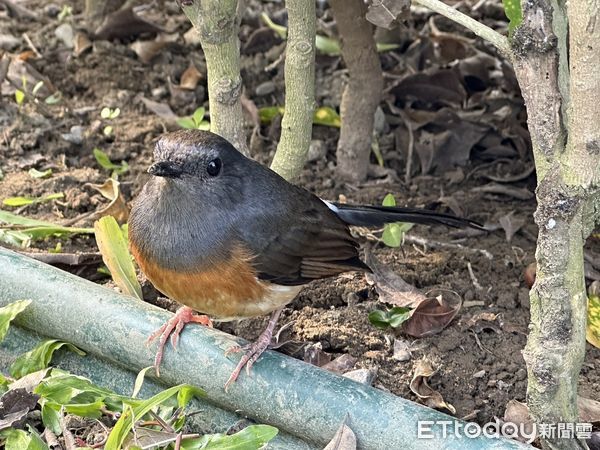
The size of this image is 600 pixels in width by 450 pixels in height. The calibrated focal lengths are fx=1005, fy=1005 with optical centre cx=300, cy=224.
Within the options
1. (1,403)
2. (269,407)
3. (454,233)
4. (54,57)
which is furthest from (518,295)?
(54,57)

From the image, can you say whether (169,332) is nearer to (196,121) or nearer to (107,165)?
(107,165)

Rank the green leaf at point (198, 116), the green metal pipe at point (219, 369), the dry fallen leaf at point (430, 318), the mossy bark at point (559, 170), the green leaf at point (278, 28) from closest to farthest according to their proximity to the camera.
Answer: the mossy bark at point (559, 170), the green metal pipe at point (219, 369), the dry fallen leaf at point (430, 318), the green leaf at point (198, 116), the green leaf at point (278, 28)

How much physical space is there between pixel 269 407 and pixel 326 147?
2.45 metres

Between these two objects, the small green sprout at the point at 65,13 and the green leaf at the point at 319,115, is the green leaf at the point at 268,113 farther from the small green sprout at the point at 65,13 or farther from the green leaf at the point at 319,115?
the small green sprout at the point at 65,13

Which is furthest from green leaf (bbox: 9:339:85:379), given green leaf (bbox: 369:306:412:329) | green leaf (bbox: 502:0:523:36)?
green leaf (bbox: 502:0:523:36)

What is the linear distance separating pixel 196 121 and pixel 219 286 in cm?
190

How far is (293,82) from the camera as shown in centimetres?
443

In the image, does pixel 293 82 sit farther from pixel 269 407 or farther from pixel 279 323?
pixel 269 407

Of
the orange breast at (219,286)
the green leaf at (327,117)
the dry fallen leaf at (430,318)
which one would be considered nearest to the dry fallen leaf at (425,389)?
the dry fallen leaf at (430,318)

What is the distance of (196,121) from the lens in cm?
552

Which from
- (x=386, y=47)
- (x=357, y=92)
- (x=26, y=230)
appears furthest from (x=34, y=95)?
(x=386, y=47)

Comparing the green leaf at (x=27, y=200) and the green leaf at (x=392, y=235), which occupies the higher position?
the green leaf at (x=392, y=235)

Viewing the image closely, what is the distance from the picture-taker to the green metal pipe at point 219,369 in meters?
3.36

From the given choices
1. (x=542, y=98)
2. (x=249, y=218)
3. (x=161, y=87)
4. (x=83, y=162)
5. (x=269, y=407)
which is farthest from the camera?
(x=161, y=87)
